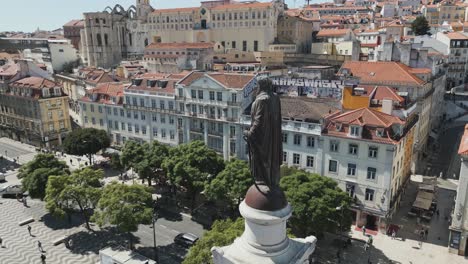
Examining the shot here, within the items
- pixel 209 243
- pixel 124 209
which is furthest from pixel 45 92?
pixel 209 243

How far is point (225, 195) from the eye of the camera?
41375mm

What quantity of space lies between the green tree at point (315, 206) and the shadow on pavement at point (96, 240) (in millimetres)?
17376

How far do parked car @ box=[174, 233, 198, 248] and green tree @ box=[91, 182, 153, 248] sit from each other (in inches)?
210

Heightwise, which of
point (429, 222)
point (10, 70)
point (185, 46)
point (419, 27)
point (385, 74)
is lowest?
point (429, 222)

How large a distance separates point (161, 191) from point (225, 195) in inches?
654

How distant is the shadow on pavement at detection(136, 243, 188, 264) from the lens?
123 ft

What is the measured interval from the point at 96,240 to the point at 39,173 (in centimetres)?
1092

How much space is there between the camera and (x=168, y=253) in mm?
38562

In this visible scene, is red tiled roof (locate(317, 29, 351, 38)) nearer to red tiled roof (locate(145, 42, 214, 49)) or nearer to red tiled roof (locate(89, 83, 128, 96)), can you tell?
red tiled roof (locate(145, 42, 214, 49))

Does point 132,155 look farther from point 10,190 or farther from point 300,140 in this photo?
point 300,140

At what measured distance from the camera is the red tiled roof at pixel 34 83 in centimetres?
7431

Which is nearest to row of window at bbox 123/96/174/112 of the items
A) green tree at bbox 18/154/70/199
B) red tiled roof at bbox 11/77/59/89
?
green tree at bbox 18/154/70/199

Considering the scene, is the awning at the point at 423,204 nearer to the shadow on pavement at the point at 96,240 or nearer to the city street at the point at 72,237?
the city street at the point at 72,237

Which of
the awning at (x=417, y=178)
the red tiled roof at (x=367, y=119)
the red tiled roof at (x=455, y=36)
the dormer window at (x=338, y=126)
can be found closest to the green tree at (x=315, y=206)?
the dormer window at (x=338, y=126)
